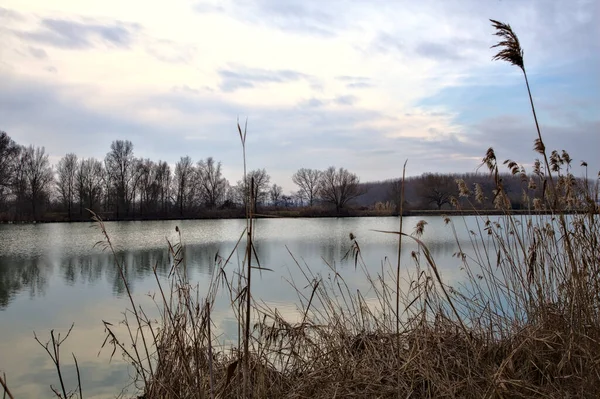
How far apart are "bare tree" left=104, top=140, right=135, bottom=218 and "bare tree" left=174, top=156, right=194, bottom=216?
4.94m

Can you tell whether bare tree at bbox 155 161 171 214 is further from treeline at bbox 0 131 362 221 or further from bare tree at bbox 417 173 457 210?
bare tree at bbox 417 173 457 210

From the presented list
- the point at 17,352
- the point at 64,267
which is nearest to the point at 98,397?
the point at 17,352

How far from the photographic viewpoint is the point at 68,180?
39531 mm

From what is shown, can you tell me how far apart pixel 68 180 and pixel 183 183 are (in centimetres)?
1124

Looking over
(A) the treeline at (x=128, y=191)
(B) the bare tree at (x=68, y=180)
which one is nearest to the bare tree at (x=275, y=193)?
(A) the treeline at (x=128, y=191)


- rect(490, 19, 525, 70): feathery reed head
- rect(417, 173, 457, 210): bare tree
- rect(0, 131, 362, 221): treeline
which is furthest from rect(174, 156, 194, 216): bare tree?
rect(490, 19, 525, 70): feathery reed head

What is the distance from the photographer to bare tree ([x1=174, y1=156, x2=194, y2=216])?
45184 millimetres

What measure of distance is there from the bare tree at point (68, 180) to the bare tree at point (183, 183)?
9.90 meters

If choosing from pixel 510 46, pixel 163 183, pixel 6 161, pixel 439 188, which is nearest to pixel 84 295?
pixel 510 46

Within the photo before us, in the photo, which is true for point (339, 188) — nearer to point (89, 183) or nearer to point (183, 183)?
point (183, 183)

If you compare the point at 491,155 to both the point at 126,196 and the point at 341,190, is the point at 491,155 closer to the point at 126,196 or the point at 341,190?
the point at 126,196

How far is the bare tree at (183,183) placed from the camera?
1779 inches

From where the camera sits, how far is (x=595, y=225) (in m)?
2.67

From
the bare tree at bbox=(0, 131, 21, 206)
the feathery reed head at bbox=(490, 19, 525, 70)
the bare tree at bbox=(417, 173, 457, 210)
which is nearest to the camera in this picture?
the feathery reed head at bbox=(490, 19, 525, 70)
